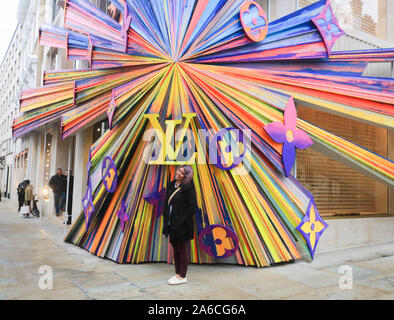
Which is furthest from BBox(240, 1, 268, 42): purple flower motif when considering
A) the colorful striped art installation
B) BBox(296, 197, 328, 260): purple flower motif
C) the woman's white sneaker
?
the woman's white sneaker

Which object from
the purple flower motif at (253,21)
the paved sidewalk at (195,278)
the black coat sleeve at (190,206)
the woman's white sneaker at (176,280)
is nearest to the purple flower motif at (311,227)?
the paved sidewalk at (195,278)

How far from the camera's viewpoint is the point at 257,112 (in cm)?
593

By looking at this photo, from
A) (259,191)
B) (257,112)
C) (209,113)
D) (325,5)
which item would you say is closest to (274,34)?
(325,5)

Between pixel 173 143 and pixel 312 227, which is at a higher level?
pixel 173 143

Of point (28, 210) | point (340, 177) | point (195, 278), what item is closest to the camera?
point (195, 278)

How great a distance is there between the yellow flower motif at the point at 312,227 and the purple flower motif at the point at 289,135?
2.76 ft

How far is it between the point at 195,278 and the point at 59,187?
26.3 feet

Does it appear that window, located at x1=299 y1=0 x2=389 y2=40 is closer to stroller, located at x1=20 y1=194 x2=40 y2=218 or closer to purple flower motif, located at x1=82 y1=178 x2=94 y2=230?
purple flower motif, located at x1=82 y1=178 x2=94 y2=230

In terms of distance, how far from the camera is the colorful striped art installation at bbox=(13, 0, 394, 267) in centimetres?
575

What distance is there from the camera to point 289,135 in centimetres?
595

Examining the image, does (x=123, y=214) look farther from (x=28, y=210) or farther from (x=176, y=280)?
(x=28, y=210)

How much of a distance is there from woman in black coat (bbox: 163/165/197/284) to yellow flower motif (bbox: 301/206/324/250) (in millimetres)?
Answer: 2197

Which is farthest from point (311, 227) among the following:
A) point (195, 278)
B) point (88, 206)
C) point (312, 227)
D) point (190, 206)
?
point (88, 206)

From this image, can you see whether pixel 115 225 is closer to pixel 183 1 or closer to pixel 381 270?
pixel 183 1
